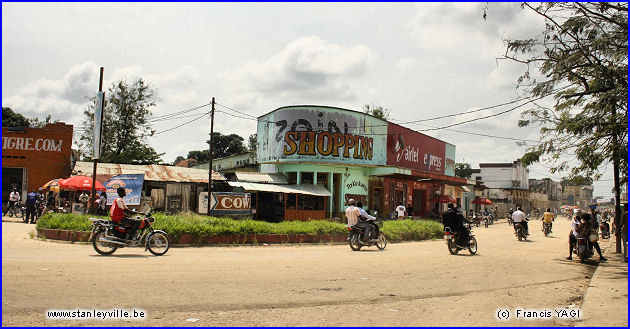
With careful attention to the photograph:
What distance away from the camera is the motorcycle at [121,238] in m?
12.1

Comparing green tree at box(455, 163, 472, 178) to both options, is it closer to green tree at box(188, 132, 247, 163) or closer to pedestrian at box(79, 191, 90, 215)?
green tree at box(188, 132, 247, 163)

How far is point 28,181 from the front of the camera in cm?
2833

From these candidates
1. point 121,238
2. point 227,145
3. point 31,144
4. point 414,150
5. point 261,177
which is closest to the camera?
point 121,238

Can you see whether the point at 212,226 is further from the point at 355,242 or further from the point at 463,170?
the point at 463,170

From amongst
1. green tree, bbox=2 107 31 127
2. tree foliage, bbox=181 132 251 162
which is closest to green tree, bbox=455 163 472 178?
tree foliage, bbox=181 132 251 162

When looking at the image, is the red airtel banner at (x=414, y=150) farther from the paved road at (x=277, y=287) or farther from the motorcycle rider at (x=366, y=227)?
the paved road at (x=277, y=287)

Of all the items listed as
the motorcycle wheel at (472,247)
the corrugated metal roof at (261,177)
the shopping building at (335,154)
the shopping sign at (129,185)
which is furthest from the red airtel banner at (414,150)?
the motorcycle wheel at (472,247)

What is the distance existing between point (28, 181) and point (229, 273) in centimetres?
2396

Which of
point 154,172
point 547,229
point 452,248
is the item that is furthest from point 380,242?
point 154,172

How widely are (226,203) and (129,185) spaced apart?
17.2 feet

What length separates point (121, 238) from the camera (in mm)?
12242

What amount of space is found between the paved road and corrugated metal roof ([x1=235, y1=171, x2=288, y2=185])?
47.6 ft

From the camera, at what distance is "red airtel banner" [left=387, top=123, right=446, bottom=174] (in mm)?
34300

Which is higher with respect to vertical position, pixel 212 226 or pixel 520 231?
pixel 212 226
